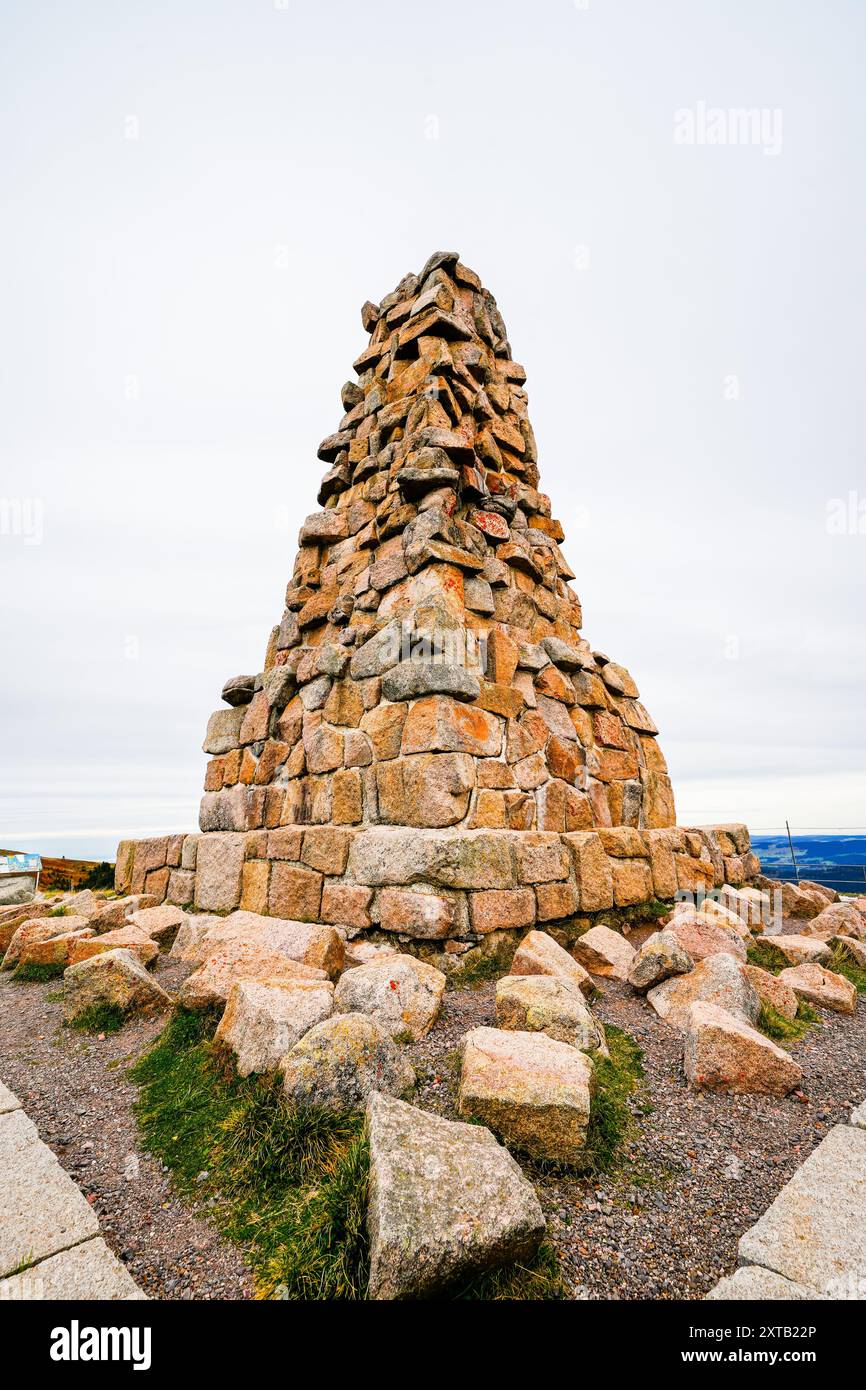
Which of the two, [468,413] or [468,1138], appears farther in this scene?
[468,413]

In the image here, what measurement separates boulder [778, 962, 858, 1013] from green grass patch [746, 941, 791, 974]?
15.5 inches

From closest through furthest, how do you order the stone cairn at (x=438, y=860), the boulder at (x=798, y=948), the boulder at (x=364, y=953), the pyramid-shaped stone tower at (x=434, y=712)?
the stone cairn at (x=438, y=860)
the boulder at (x=364, y=953)
the pyramid-shaped stone tower at (x=434, y=712)
the boulder at (x=798, y=948)

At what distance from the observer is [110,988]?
3.82m

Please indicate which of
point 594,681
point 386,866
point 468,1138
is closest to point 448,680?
point 386,866

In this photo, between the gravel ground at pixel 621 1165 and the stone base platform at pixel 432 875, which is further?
the stone base platform at pixel 432 875

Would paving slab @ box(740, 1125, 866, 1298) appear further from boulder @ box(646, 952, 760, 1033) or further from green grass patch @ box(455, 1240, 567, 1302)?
boulder @ box(646, 952, 760, 1033)

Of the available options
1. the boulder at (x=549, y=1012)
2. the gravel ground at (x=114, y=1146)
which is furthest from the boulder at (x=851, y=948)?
the gravel ground at (x=114, y=1146)

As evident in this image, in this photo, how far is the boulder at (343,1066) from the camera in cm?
249

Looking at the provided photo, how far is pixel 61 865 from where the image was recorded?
14.5 metres

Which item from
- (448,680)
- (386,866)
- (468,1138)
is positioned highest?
(448,680)

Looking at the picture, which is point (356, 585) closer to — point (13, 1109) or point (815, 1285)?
point (13, 1109)

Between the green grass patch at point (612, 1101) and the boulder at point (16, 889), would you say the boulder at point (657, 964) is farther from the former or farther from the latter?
the boulder at point (16, 889)

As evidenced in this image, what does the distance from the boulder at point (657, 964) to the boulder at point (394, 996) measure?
4.28 feet
